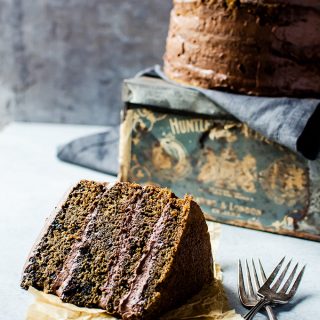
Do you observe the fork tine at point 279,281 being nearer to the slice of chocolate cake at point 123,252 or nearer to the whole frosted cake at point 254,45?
the slice of chocolate cake at point 123,252

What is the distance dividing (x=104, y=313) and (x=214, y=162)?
2.39 ft

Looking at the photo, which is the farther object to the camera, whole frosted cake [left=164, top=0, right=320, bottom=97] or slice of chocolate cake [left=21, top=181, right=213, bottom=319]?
whole frosted cake [left=164, top=0, right=320, bottom=97]

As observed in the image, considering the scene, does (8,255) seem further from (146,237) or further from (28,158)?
(28,158)

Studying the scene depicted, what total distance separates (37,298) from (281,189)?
0.84 metres

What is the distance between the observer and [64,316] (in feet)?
4.51

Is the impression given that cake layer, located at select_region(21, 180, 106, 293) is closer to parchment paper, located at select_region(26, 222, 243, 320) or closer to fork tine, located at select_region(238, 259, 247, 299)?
parchment paper, located at select_region(26, 222, 243, 320)

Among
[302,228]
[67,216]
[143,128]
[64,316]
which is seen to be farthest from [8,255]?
[302,228]

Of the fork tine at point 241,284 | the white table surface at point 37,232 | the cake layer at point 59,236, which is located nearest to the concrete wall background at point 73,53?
the white table surface at point 37,232

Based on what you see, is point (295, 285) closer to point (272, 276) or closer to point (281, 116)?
point (272, 276)

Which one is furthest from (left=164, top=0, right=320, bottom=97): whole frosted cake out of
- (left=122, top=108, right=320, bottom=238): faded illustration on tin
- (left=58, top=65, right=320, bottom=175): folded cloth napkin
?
(left=122, top=108, right=320, bottom=238): faded illustration on tin

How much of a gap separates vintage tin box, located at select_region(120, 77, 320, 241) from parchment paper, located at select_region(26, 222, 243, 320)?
1.70ft

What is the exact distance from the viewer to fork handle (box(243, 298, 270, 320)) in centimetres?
139

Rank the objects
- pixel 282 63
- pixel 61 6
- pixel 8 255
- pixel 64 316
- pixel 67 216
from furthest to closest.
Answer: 1. pixel 61 6
2. pixel 282 63
3. pixel 8 255
4. pixel 67 216
5. pixel 64 316

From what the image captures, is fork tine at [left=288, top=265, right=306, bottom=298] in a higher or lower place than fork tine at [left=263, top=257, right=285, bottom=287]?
lower
